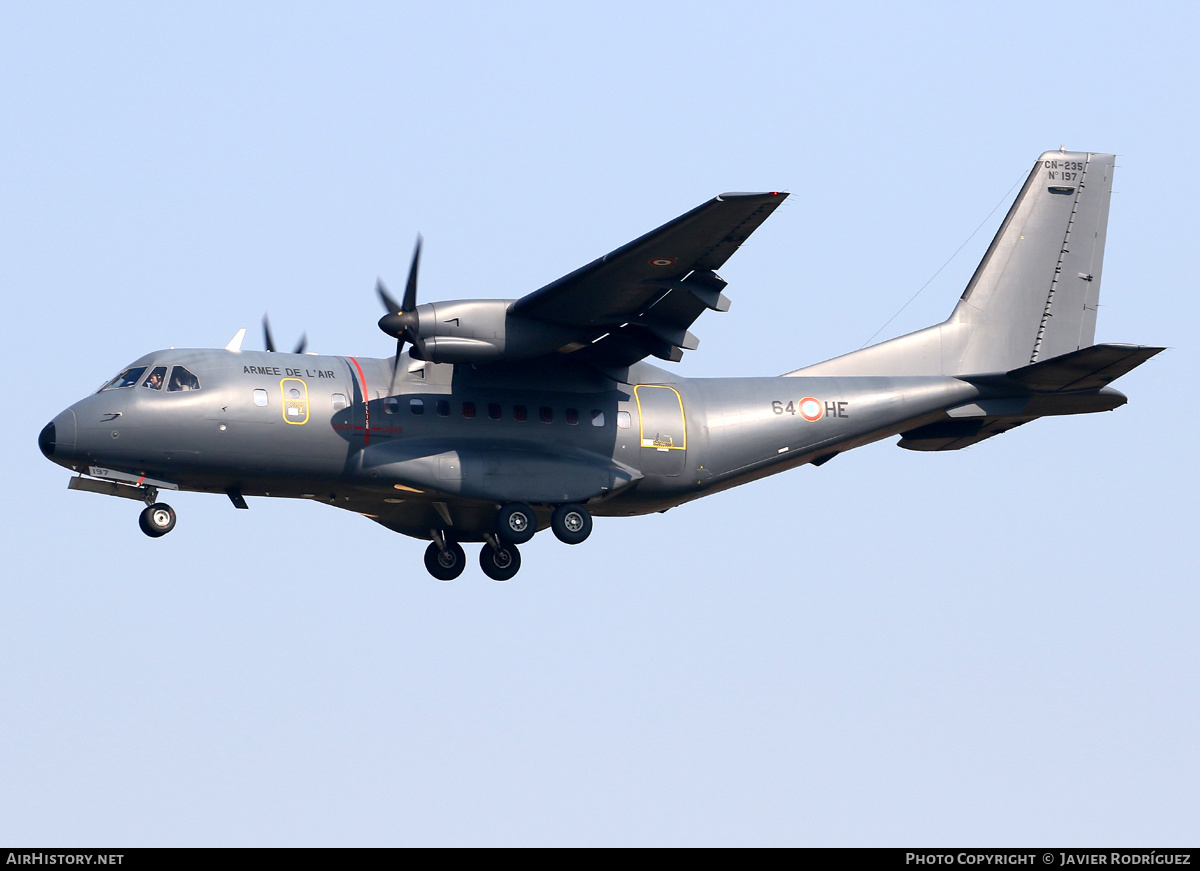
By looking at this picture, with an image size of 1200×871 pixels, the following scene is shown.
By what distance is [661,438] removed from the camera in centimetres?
2373

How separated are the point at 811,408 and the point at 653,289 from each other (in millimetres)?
3965

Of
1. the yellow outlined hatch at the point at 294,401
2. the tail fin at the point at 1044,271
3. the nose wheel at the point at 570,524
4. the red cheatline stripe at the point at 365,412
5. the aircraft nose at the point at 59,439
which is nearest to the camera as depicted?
the aircraft nose at the point at 59,439

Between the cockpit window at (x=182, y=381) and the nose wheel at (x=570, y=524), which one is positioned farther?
the nose wheel at (x=570, y=524)

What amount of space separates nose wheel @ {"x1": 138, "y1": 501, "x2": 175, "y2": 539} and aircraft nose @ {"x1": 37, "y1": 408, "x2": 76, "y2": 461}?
Result: 1299 millimetres

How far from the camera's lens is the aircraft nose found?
835 inches

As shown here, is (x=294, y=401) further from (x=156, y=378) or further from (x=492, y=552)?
(x=492, y=552)

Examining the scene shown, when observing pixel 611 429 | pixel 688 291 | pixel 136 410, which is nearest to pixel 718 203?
pixel 688 291

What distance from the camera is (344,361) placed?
22812 mm

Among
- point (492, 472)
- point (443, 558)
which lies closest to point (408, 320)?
Answer: point (492, 472)

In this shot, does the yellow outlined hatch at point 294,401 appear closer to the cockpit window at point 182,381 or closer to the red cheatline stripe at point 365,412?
the red cheatline stripe at point 365,412

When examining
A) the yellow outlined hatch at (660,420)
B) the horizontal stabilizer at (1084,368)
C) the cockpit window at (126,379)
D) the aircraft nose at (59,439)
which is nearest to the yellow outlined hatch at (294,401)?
the cockpit window at (126,379)

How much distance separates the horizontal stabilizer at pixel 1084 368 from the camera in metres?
22.8

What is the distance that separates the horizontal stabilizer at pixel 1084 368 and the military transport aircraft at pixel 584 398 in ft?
0.12
